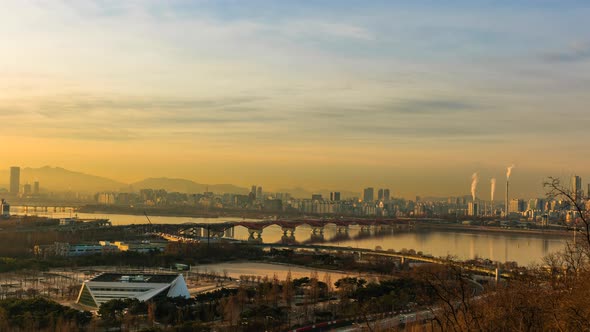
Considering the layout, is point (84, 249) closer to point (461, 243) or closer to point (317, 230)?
point (461, 243)

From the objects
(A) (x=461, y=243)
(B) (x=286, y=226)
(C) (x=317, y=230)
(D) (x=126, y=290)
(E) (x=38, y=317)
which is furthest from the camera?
(C) (x=317, y=230)

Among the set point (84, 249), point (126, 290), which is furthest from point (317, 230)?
point (126, 290)

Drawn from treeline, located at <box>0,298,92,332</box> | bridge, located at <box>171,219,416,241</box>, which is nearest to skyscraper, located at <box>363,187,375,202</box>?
bridge, located at <box>171,219,416,241</box>

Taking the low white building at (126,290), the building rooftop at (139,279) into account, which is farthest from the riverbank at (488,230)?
the low white building at (126,290)

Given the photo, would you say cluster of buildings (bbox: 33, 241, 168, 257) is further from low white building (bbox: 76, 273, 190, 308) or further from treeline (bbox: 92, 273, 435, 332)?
treeline (bbox: 92, 273, 435, 332)

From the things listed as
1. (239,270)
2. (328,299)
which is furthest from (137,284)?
(239,270)

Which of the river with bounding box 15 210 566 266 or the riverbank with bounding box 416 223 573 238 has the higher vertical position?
the riverbank with bounding box 416 223 573 238

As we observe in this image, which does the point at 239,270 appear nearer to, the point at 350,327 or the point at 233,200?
the point at 350,327

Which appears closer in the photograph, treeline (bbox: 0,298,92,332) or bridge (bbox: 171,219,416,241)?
treeline (bbox: 0,298,92,332)
